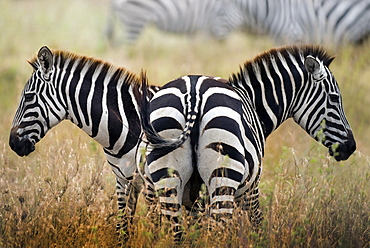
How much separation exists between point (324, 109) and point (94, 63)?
1.90 m

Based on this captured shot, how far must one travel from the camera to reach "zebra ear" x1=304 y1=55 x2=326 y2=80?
4.14m

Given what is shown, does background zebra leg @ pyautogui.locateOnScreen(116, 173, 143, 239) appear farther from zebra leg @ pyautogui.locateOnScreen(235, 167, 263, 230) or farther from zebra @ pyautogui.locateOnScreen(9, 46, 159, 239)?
zebra leg @ pyautogui.locateOnScreen(235, 167, 263, 230)

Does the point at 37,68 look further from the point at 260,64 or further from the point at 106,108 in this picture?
the point at 260,64

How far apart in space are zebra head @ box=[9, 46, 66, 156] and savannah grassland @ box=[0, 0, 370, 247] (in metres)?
0.38

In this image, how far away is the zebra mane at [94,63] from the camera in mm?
4312

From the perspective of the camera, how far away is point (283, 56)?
4336 mm

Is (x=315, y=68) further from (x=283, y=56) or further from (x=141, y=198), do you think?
(x=141, y=198)

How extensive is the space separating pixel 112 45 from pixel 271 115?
32.6 ft

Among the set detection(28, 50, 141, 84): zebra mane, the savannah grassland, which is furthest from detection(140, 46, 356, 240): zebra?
detection(28, 50, 141, 84): zebra mane

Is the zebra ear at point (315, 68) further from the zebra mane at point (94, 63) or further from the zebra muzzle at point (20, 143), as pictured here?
the zebra muzzle at point (20, 143)

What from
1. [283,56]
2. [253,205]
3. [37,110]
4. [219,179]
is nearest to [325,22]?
[283,56]

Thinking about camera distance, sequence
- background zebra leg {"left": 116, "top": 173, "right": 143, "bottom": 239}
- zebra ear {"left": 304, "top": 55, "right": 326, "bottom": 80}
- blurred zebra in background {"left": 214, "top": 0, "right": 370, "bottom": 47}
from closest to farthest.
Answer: zebra ear {"left": 304, "top": 55, "right": 326, "bottom": 80} → background zebra leg {"left": 116, "top": 173, "right": 143, "bottom": 239} → blurred zebra in background {"left": 214, "top": 0, "right": 370, "bottom": 47}

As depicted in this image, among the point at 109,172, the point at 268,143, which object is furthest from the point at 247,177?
the point at 268,143

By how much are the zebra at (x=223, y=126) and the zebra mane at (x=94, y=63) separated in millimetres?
622
